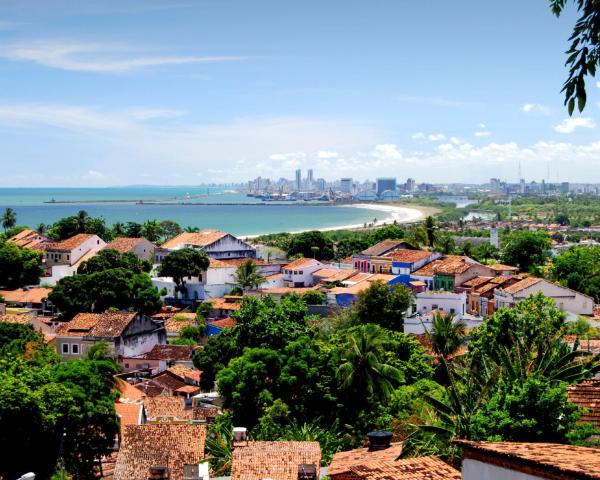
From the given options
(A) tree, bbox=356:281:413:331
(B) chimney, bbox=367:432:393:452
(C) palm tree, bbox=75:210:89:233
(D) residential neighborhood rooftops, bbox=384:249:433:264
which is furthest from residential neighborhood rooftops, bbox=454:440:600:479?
(C) palm tree, bbox=75:210:89:233

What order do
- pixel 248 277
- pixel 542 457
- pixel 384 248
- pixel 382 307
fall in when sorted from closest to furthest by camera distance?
pixel 542 457
pixel 382 307
pixel 248 277
pixel 384 248

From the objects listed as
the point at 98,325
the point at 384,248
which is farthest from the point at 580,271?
the point at 98,325

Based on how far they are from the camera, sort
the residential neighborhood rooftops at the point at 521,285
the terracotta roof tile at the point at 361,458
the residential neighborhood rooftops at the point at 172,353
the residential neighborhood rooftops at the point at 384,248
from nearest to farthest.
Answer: the terracotta roof tile at the point at 361,458, the residential neighborhood rooftops at the point at 172,353, the residential neighborhood rooftops at the point at 521,285, the residential neighborhood rooftops at the point at 384,248

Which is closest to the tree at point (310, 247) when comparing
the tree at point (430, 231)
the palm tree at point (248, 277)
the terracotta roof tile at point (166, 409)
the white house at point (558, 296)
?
the tree at point (430, 231)

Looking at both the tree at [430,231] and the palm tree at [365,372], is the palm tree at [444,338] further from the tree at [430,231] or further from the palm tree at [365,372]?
the tree at [430,231]

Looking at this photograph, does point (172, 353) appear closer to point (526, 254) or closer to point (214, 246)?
point (214, 246)

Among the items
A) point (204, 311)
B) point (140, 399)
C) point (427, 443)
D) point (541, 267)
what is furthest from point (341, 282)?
point (427, 443)
